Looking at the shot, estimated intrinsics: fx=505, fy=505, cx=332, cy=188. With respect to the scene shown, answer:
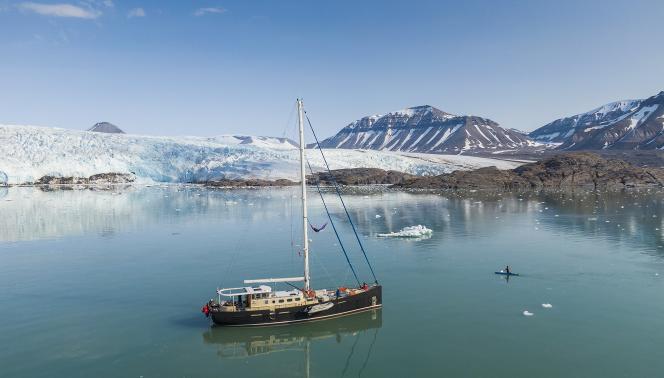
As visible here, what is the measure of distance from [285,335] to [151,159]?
4305 inches

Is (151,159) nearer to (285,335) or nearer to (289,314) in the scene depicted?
(289,314)

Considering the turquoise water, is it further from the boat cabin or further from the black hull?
the boat cabin

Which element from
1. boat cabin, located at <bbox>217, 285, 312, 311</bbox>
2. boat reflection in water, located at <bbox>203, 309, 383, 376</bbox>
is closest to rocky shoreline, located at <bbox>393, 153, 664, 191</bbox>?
boat reflection in water, located at <bbox>203, 309, 383, 376</bbox>

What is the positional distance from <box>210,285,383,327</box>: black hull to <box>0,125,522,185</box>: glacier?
99.0 m

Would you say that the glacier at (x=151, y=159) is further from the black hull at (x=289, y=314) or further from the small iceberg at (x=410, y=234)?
the black hull at (x=289, y=314)

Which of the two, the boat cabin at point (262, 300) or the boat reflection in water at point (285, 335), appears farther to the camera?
the boat cabin at point (262, 300)

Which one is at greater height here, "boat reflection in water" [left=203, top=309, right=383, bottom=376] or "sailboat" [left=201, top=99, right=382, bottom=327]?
"sailboat" [left=201, top=99, right=382, bottom=327]

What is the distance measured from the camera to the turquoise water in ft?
56.5

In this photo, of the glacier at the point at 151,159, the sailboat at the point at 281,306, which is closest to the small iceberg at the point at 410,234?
the sailboat at the point at 281,306

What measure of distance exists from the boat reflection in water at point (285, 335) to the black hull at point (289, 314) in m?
0.22

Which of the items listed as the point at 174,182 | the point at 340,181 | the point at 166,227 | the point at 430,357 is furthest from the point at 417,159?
the point at 430,357

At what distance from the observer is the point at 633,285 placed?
26.0 m

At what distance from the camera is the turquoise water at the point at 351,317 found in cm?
1723

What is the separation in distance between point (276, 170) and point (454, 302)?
103 m
